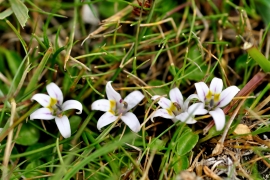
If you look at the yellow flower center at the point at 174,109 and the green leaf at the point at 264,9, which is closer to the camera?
the yellow flower center at the point at 174,109

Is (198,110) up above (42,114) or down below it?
below

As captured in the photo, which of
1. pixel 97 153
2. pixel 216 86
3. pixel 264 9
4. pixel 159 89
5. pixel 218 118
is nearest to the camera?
pixel 97 153

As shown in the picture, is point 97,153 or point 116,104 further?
point 116,104

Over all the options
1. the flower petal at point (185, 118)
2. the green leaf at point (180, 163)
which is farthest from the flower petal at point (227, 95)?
the green leaf at point (180, 163)

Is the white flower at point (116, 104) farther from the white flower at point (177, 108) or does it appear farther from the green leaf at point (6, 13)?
the green leaf at point (6, 13)

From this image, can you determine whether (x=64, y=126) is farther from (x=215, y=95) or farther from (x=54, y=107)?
(x=215, y=95)

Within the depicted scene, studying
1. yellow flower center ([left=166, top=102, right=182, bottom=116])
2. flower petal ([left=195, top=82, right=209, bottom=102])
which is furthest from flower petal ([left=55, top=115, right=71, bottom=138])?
flower petal ([left=195, top=82, right=209, bottom=102])

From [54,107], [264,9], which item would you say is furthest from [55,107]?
[264,9]
